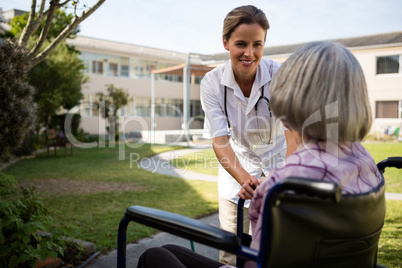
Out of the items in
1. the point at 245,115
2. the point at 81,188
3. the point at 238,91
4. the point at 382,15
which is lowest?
the point at 81,188

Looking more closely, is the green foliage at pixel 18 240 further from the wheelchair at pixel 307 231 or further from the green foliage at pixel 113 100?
the green foliage at pixel 113 100

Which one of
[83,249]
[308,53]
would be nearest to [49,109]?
[83,249]

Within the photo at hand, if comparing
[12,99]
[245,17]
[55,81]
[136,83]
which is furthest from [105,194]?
[136,83]

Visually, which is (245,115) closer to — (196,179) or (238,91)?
(238,91)

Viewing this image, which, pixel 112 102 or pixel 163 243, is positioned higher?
pixel 112 102

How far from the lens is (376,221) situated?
1.10m

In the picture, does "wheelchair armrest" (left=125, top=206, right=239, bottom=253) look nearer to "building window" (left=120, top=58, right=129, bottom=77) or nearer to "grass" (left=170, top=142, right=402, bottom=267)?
"grass" (left=170, top=142, right=402, bottom=267)

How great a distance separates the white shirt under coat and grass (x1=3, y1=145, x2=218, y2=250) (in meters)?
1.87

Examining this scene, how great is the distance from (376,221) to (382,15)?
875 inches

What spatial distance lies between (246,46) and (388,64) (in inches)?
878

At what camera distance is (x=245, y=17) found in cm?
202

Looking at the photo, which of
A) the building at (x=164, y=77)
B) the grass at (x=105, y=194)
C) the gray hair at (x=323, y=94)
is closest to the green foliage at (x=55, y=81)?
the grass at (x=105, y=194)

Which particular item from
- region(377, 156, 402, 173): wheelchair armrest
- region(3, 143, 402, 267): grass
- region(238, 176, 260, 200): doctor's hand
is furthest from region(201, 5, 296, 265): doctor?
region(3, 143, 402, 267): grass

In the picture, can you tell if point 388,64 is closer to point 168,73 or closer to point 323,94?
point 168,73
